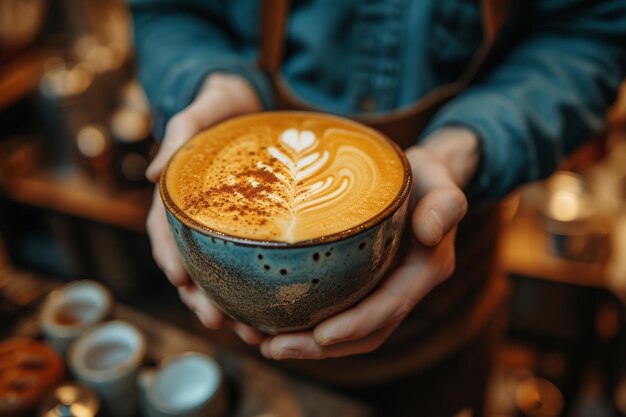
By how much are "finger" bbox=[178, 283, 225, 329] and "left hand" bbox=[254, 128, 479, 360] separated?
62 mm

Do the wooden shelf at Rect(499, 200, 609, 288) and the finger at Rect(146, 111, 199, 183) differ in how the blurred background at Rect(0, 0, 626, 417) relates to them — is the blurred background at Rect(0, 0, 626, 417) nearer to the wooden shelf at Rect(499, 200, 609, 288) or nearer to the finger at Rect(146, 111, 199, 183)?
the wooden shelf at Rect(499, 200, 609, 288)

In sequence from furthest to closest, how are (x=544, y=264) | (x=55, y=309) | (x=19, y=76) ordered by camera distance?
1. (x=19, y=76)
2. (x=544, y=264)
3. (x=55, y=309)

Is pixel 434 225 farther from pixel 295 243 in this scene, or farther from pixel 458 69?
pixel 458 69

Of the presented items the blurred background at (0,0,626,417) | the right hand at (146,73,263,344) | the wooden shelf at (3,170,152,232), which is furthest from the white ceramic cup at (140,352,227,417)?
the wooden shelf at (3,170,152,232)

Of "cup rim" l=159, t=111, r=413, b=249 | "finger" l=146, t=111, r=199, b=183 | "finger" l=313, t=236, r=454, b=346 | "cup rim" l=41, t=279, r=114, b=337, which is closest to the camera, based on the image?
"cup rim" l=159, t=111, r=413, b=249

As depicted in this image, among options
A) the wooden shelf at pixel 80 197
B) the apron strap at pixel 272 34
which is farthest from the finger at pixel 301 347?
the wooden shelf at pixel 80 197

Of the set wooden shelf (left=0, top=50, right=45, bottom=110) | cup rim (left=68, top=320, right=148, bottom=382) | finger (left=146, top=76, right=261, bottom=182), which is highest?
finger (left=146, top=76, right=261, bottom=182)

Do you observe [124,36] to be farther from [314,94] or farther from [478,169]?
[478,169]

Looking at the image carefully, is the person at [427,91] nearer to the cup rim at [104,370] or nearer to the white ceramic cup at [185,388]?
the white ceramic cup at [185,388]

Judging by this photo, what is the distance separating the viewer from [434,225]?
855mm

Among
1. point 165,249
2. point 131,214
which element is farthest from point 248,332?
point 131,214

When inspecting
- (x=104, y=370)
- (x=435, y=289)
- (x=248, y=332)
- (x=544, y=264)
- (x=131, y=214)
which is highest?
(x=248, y=332)

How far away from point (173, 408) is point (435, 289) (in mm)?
612

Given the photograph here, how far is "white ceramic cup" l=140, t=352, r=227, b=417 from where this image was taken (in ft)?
4.17
